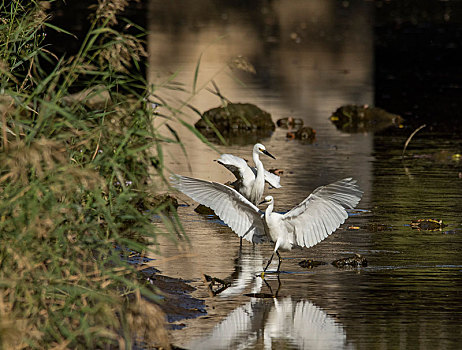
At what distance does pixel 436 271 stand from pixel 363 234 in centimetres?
160

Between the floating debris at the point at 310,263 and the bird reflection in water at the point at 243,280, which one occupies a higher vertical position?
the floating debris at the point at 310,263

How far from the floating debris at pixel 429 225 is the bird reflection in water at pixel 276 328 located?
9.58 feet

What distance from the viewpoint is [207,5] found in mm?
55781

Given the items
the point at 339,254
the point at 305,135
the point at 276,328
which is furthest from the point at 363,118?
the point at 276,328

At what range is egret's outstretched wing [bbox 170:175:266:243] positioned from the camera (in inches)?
387

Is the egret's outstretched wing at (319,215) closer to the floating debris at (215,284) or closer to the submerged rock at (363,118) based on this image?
the floating debris at (215,284)

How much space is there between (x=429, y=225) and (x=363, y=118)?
29.3ft

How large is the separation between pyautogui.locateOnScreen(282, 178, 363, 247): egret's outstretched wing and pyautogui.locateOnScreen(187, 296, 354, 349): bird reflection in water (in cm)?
126

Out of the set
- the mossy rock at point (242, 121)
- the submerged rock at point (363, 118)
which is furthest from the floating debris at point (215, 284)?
the submerged rock at point (363, 118)

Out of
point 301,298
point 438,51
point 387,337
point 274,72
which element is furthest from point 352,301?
point 438,51

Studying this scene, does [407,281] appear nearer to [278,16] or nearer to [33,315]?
[33,315]

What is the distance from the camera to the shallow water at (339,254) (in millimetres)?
7426

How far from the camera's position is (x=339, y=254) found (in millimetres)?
9680

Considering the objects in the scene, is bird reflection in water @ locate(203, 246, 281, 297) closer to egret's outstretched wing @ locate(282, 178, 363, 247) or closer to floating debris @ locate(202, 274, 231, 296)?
floating debris @ locate(202, 274, 231, 296)
